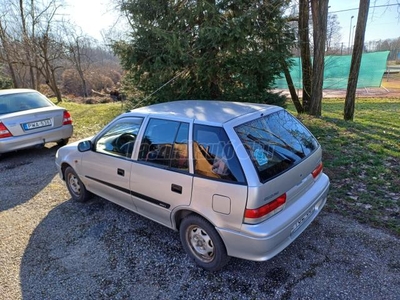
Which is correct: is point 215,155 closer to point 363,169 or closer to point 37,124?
point 363,169

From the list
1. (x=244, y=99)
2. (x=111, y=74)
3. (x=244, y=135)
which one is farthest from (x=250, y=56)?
(x=111, y=74)

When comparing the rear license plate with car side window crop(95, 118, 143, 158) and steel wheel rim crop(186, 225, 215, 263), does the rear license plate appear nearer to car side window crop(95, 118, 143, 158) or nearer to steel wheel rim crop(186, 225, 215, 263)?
steel wheel rim crop(186, 225, 215, 263)

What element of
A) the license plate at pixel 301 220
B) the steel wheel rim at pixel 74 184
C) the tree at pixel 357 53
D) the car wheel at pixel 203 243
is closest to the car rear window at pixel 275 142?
the license plate at pixel 301 220

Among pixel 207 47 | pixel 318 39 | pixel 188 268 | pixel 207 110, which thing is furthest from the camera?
pixel 318 39

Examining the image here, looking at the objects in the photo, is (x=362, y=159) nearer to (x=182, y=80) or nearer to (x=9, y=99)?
(x=182, y=80)

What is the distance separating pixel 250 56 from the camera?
573cm

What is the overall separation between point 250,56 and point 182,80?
1695 millimetres

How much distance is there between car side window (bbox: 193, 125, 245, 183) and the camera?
2205mm

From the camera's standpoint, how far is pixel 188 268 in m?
2.63

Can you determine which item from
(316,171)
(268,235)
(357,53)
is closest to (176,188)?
(268,235)

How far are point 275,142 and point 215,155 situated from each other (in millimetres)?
626

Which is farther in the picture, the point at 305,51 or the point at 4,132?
the point at 305,51

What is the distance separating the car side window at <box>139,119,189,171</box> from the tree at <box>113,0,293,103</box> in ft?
11.1

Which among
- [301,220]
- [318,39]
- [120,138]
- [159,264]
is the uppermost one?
[318,39]
